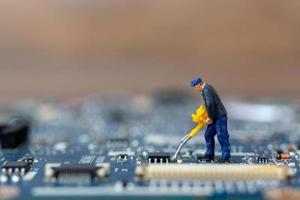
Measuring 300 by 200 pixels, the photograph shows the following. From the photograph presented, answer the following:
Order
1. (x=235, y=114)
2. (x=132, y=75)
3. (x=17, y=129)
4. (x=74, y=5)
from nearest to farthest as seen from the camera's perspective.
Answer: (x=17, y=129)
(x=235, y=114)
(x=74, y=5)
(x=132, y=75)

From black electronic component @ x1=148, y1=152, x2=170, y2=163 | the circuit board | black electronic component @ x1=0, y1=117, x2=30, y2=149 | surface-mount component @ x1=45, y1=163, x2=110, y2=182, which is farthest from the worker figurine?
black electronic component @ x1=0, y1=117, x2=30, y2=149

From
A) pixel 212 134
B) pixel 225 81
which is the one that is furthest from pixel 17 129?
pixel 225 81

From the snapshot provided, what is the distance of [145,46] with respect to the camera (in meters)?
7.51

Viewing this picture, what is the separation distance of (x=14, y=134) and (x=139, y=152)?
104 centimetres

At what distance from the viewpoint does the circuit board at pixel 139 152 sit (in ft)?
8.38

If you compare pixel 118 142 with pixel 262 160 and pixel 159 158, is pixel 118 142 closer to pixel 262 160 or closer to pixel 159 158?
pixel 159 158

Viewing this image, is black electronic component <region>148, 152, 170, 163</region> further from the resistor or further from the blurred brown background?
the blurred brown background

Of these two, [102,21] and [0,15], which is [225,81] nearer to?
[102,21]

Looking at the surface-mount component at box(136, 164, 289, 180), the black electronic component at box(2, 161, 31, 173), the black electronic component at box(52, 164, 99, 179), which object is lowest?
the surface-mount component at box(136, 164, 289, 180)

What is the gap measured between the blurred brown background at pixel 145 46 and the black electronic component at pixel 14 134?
3446mm

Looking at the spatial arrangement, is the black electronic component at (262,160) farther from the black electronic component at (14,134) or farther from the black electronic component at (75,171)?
the black electronic component at (14,134)

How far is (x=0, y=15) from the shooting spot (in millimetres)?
7395

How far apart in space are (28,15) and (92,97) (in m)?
1.64

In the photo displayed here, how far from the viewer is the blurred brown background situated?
7.12 meters
